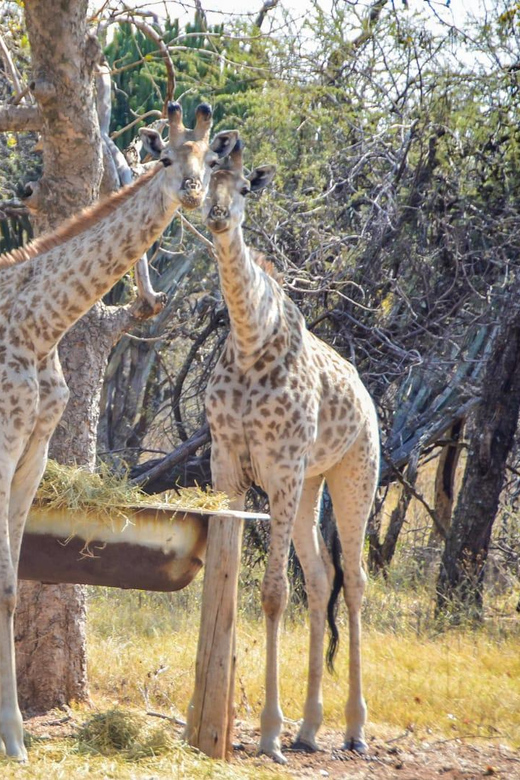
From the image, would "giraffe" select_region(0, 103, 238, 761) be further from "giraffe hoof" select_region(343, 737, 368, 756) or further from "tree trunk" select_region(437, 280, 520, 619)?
"tree trunk" select_region(437, 280, 520, 619)

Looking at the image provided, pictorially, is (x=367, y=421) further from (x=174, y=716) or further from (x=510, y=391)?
(x=510, y=391)

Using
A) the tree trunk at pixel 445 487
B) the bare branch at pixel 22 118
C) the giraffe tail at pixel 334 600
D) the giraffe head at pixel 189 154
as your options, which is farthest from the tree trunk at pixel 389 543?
the giraffe head at pixel 189 154

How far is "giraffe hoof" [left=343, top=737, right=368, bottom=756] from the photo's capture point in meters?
6.19

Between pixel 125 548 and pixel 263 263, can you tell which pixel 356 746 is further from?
pixel 263 263

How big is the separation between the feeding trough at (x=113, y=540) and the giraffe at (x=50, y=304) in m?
0.30

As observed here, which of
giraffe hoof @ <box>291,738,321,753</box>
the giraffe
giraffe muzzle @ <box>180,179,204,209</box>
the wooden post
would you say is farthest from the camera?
giraffe hoof @ <box>291,738,321,753</box>

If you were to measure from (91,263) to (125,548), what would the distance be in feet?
4.68

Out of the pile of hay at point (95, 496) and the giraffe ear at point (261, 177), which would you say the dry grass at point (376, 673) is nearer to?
the pile of hay at point (95, 496)

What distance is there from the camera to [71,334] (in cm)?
681

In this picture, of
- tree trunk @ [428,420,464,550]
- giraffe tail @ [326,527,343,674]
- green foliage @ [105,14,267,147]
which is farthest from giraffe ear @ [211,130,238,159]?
tree trunk @ [428,420,464,550]

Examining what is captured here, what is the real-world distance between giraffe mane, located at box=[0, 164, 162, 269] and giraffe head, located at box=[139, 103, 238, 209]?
146 mm

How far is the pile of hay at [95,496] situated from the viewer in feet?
17.3

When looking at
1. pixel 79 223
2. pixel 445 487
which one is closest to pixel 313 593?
pixel 79 223

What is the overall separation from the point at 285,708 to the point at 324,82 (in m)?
6.39
